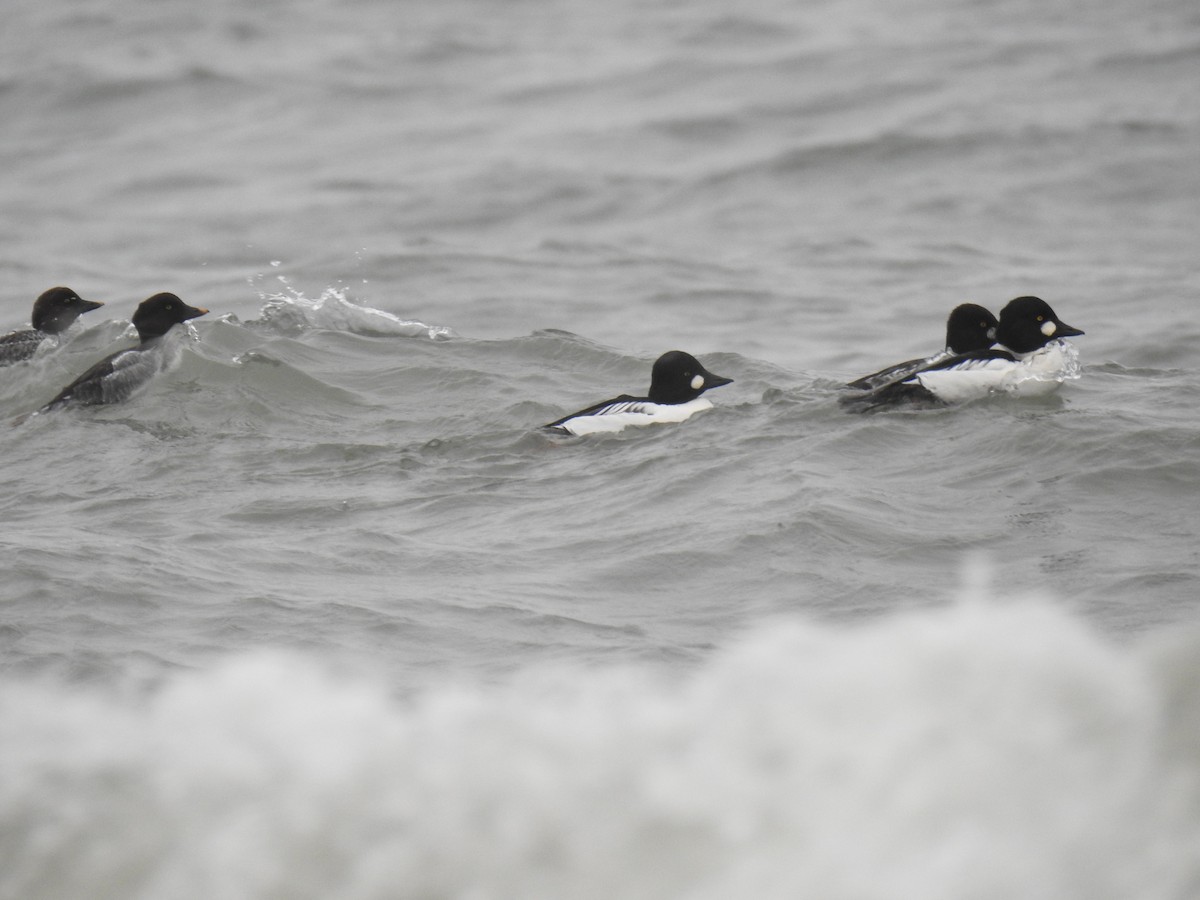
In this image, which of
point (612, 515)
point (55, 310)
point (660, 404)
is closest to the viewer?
point (612, 515)

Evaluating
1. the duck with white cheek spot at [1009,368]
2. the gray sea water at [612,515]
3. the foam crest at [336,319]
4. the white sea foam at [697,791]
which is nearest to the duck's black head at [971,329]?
the duck with white cheek spot at [1009,368]

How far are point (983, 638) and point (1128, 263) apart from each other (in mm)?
10438

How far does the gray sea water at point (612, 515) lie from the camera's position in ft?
13.7

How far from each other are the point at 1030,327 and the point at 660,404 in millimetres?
2591

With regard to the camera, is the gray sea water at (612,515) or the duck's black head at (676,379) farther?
the duck's black head at (676,379)

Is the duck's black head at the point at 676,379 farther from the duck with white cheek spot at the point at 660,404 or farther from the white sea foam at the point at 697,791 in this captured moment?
the white sea foam at the point at 697,791

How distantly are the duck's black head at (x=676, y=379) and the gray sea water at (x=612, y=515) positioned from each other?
34 centimetres

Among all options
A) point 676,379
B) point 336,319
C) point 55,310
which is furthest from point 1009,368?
point 55,310

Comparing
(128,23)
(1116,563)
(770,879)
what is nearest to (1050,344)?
(1116,563)

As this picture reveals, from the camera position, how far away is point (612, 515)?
7668mm

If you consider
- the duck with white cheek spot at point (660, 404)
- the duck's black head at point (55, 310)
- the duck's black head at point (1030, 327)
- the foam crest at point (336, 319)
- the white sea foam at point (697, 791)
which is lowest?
the white sea foam at point (697, 791)

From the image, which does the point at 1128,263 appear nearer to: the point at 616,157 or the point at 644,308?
→ the point at 644,308

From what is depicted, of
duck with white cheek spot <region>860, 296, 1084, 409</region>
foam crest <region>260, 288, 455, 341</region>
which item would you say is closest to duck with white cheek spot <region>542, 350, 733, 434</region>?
duck with white cheek spot <region>860, 296, 1084, 409</region>

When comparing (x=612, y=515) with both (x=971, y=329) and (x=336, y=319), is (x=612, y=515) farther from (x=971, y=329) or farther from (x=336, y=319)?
(x=336, y=319)
